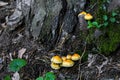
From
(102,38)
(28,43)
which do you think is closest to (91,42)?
(102,38)

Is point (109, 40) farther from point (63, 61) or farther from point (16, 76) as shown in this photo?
point (16, 76)

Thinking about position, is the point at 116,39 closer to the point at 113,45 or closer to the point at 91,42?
the point at 113,45

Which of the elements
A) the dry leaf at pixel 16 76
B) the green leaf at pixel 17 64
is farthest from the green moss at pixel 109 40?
the dry leaf at pixel 16 76

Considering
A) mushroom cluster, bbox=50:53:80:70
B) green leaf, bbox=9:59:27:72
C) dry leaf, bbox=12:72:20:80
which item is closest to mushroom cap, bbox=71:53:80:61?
mushroom cluster, bbox=50:53:80:70

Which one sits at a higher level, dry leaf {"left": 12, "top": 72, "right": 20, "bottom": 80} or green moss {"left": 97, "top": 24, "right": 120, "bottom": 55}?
green moss {"left": 97, "top": 24, "right": 120, "bottom": 55}

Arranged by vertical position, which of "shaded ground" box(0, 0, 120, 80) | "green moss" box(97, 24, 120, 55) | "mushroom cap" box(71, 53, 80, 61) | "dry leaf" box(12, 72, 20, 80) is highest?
"green moss" box(97, 24, 120, 55)

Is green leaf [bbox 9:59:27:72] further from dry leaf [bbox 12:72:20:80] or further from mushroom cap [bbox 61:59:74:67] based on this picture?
mushroom cap [bbox 61:59:74:67]

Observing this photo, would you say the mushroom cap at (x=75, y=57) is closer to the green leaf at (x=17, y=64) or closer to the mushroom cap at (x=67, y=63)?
the mushroom cap at (x=67, y=63)

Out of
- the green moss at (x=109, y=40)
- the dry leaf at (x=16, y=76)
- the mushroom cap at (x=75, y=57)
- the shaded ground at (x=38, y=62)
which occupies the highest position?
the green moss at (x=109, y=40)

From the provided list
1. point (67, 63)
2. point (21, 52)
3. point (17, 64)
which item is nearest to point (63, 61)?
point (67, 63)
